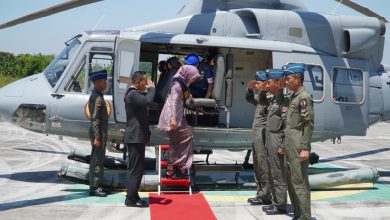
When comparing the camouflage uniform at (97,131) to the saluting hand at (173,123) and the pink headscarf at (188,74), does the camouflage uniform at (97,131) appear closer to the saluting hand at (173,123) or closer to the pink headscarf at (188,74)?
the saluting hand at (173,123)

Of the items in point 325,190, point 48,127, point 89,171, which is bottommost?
point 325,190

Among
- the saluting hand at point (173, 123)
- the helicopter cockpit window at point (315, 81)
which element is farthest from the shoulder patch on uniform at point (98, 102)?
the helicopter cockpit window at point (315, 81)

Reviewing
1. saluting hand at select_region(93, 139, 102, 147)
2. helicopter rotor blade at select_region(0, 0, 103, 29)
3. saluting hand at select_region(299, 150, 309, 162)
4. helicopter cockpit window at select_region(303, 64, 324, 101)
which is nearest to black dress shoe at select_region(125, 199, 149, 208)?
saluting hand at select_region(93, 139, 102, 147)

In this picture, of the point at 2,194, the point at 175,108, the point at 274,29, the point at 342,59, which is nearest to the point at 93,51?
the point at 175,108

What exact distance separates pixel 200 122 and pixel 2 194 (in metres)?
3.63

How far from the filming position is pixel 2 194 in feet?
22.5

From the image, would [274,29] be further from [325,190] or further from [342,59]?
[325,190]

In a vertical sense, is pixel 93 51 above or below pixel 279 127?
above

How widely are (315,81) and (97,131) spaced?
3960mm

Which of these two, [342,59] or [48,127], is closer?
[48,127]

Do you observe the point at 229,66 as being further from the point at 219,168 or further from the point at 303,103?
the point at 303,103

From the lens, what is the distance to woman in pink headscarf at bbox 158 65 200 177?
6688 millimetres

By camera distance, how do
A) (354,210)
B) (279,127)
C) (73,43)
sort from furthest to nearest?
(73,43) → (354,210) → (279,127)

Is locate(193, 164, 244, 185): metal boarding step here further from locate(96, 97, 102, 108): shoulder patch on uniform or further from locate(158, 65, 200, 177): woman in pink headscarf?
locate(96, 97, 102, 108): shoulder patch on uniform
